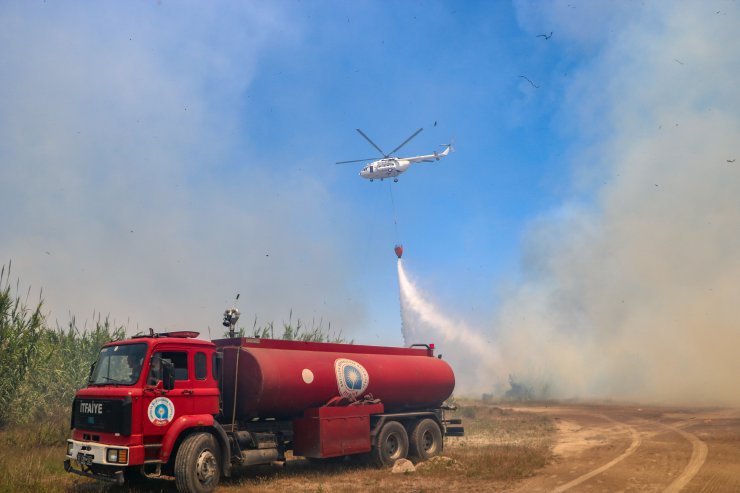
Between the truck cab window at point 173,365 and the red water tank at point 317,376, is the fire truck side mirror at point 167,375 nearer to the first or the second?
the truck cab window at point 173,365

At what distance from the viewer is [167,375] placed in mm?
11438

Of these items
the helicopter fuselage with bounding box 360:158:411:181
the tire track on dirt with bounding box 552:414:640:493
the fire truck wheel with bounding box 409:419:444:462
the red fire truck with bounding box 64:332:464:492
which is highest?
the helicopter fuselage with bounding box 360:158:411:181

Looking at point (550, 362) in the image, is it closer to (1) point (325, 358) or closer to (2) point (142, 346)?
(1) point (325, 358)

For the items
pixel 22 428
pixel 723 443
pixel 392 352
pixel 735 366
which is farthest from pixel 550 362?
pixel 22 428

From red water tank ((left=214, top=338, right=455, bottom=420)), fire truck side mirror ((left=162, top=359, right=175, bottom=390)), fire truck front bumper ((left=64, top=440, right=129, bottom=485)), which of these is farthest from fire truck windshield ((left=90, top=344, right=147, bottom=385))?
red water tank ((left=214, top=338, right=455, bottom=420))

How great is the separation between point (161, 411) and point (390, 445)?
308 inches

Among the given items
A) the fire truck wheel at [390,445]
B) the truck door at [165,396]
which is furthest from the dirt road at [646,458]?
the truck door at [165,396]

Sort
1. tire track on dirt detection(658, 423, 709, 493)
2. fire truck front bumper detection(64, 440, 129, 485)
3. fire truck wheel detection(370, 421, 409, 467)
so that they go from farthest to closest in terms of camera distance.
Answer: fire truck wheel detection(370, 421, 409, 467)
tire track on dirt detection(658, 423, 709, 493)
fire truck front bumper detection(64, 440, 129, 485)

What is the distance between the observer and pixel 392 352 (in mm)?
18047

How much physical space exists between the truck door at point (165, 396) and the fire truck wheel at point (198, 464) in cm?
60

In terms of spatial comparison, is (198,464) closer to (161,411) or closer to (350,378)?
(161,411)

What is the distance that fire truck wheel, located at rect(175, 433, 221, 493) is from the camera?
36.2ft

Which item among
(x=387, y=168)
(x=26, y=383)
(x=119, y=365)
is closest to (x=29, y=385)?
(x=26, y=383)

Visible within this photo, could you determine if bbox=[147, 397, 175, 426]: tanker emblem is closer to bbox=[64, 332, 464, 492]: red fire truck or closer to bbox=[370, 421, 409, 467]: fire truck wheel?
bbox=[64, 332, 464, 492]: red fire truck
